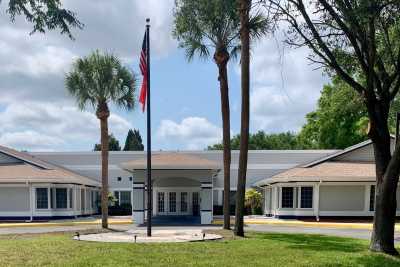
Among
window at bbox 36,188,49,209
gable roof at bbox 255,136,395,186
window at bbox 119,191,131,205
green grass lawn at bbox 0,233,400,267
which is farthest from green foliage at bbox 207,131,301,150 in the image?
green grass lawn at bbox 0,233,400,267

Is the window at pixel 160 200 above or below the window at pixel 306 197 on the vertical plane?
below

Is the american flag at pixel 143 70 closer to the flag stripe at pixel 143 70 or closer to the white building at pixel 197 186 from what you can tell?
the flag stripe at pixel 143 70

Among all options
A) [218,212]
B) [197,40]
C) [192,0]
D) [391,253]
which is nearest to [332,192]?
[218,212]

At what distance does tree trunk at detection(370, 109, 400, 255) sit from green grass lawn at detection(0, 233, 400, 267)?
1.84 feet

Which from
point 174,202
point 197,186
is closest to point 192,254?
point 197,186

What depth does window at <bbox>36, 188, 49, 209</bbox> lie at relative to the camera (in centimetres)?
3258

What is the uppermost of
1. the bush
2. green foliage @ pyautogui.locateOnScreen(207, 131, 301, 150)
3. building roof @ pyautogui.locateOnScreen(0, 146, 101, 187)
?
green foliage @ pyautogui.locateOnScreen(207, 131, 301, 150)

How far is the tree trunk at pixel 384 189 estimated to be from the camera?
13.1 meters

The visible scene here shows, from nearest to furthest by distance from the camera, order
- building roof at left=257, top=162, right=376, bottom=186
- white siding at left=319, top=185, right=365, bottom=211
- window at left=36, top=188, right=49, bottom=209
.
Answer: building roof at left=257, top=162, right=376, bottom=186 < white siding at left=319, top=185, right=365, bottom=211 < window at left=36, top=188, right=49, bottom=209

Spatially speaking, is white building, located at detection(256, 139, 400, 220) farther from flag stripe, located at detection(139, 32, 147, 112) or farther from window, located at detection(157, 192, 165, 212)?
flag stripe, located at detection(139, 32, 147, 112)

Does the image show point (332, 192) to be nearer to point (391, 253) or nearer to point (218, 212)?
point (218, 212)

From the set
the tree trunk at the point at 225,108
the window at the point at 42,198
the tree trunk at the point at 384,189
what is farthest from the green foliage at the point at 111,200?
the tree trunk at the point at 384,189

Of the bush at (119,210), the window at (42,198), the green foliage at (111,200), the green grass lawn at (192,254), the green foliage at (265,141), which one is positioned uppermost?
the green foliage at (265,141)

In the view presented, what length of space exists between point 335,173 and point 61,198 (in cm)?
1772
